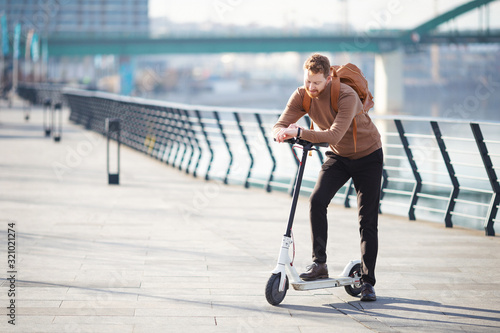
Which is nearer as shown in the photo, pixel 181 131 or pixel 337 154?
pixel 337 154

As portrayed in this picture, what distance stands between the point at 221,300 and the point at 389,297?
124cm

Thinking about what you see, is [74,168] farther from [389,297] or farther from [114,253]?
[389,297]

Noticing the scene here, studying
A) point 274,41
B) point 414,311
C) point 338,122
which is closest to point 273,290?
point 414,311

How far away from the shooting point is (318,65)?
5.41m

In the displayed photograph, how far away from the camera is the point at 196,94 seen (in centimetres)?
14038

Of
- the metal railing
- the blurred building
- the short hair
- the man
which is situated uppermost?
the blurred building

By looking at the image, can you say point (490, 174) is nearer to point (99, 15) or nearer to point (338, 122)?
point (338, 122)

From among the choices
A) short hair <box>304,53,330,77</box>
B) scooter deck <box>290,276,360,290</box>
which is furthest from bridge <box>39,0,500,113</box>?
short hair <box>304,53,330,77</box>

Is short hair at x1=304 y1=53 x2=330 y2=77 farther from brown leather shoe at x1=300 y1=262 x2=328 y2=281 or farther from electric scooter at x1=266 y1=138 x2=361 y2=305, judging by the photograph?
brown leather shoe at x1=300 y1=262 x2=328 y2=281

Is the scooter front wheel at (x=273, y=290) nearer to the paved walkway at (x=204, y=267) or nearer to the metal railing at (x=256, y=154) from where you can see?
the paved walkway at (x=204, y=267)

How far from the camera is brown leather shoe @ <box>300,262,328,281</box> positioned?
5.79m

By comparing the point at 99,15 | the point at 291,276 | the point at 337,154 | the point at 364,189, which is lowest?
the point at 291,276

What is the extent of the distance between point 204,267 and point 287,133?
207 centimetres

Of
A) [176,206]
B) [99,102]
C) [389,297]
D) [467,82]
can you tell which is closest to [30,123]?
[99,102]
